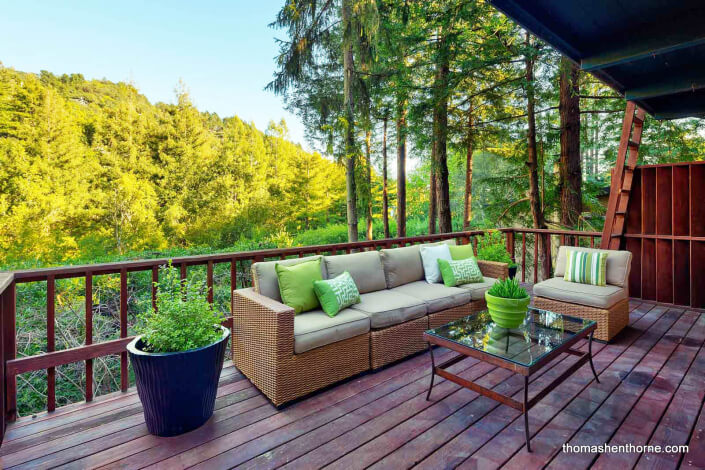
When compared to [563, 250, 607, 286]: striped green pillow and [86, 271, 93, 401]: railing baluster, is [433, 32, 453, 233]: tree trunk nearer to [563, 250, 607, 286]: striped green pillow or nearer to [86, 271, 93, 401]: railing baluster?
[563, 250, 607, 286]: striped green pillow

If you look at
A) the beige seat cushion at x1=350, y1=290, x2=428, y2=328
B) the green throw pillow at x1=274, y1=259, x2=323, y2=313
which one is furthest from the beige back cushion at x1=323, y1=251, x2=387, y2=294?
the green throw pillow at x1=274, y1=259, x2=323, y2=313

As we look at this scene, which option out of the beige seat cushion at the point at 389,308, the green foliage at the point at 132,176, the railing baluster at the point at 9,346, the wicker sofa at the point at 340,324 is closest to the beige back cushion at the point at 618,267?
the wicker sofa at the point at 340,324

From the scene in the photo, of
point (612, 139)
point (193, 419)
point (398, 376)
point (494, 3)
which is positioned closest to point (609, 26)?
point (494, 3)

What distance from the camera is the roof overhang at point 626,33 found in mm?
2121

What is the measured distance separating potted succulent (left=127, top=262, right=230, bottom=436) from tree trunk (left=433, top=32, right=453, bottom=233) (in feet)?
19.1

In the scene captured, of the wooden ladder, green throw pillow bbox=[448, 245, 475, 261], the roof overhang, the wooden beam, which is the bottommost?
green throw pillow bbox=[448, 245, 475, 261]

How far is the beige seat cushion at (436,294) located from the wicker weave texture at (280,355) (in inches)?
31.4

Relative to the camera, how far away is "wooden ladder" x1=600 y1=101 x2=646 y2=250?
4.42m

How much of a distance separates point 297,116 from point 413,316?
10.3 m

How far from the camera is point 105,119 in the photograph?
1248 centimetres

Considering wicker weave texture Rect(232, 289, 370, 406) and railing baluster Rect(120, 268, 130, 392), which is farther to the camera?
railing baluster Rect(120, 268, 130, 392)

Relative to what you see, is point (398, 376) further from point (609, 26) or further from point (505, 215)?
point (505, 215)

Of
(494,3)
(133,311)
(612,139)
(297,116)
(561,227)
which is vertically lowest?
(133,311)

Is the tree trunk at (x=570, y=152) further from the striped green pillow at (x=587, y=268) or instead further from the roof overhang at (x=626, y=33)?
the roof overhang at (x=626, y=33)
